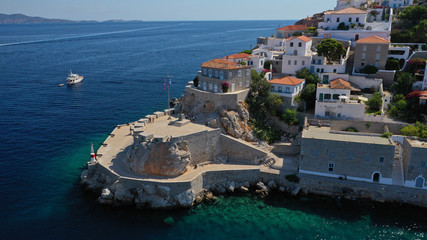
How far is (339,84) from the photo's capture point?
42188mm

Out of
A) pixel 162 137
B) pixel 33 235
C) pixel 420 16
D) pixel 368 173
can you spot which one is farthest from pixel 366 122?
pixel 33 235

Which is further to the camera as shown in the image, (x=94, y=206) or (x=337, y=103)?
(x=337, y=103)

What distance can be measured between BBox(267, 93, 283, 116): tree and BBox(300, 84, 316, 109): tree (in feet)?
11.7

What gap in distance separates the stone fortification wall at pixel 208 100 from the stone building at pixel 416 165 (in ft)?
65.5

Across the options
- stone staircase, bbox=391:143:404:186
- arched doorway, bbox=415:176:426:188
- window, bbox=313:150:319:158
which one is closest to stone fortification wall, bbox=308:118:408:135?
stone staircase, bbox=391:143:404:186

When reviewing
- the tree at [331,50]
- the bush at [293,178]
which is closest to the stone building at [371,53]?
the tree at [331,50]

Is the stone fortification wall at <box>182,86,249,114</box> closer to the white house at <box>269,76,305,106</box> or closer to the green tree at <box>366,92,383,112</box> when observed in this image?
the white house at <box>269,76,305,106</box>

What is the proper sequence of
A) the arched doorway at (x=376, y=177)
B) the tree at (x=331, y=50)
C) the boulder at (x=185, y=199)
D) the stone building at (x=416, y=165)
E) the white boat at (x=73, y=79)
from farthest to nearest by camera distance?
the white boat at (x=73, y=79), the tree at (x=331, y=50), the arched doorway at (x=376, y=177), the boulder at (x=185, y=199), the stone building at (x=416, y=165)

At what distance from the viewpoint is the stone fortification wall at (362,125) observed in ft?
123

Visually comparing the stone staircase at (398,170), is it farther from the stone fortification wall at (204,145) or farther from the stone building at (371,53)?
the stone fortification wall at (204,145)

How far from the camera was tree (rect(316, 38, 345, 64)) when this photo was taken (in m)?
48.5

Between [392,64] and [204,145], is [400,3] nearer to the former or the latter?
[392,64]

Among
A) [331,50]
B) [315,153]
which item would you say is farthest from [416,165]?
[331,50]

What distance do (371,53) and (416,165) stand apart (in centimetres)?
2298
